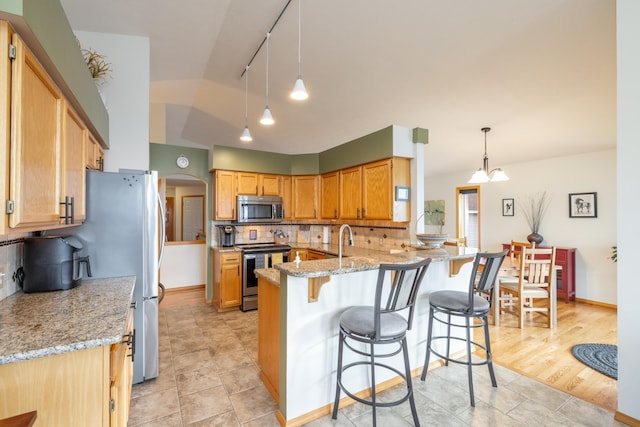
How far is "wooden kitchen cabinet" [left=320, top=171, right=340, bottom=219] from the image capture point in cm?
465

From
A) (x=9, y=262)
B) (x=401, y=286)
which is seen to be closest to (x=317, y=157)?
(x=401, y=286)

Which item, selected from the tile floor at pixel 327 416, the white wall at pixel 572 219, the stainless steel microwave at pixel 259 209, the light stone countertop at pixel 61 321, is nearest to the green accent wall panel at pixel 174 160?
the stainless steel microwave at pixel 259 209

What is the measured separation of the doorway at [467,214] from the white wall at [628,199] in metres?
4.77

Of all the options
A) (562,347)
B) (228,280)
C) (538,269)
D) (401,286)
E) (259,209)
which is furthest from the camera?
(259,209)

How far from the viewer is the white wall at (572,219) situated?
4.49m

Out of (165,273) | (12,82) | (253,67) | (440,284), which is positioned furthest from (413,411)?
(165,273)

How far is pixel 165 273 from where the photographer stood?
17.0 feet

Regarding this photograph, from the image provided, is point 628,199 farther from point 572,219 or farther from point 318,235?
point 318,235

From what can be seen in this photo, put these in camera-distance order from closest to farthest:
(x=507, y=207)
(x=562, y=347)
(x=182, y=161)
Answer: (x=562, y=347) → (x=182, y=161) → (x=507, y=207)

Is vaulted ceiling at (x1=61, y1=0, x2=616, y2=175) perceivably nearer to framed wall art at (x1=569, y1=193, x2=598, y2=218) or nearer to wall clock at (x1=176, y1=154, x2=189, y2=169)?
framed wall art at (x1=569, y1=193, x2=598, y2=218)

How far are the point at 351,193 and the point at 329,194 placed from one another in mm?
622

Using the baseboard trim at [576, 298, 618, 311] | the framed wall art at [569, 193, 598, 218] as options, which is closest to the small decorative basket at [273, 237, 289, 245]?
the framed wall art at [569, 193, 598, 218]

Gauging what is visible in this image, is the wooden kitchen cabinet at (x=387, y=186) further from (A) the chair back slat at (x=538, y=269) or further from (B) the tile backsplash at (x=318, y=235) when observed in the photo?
(A) the chair back slat at (x=538, y=269)

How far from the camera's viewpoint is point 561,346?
3158 mm
